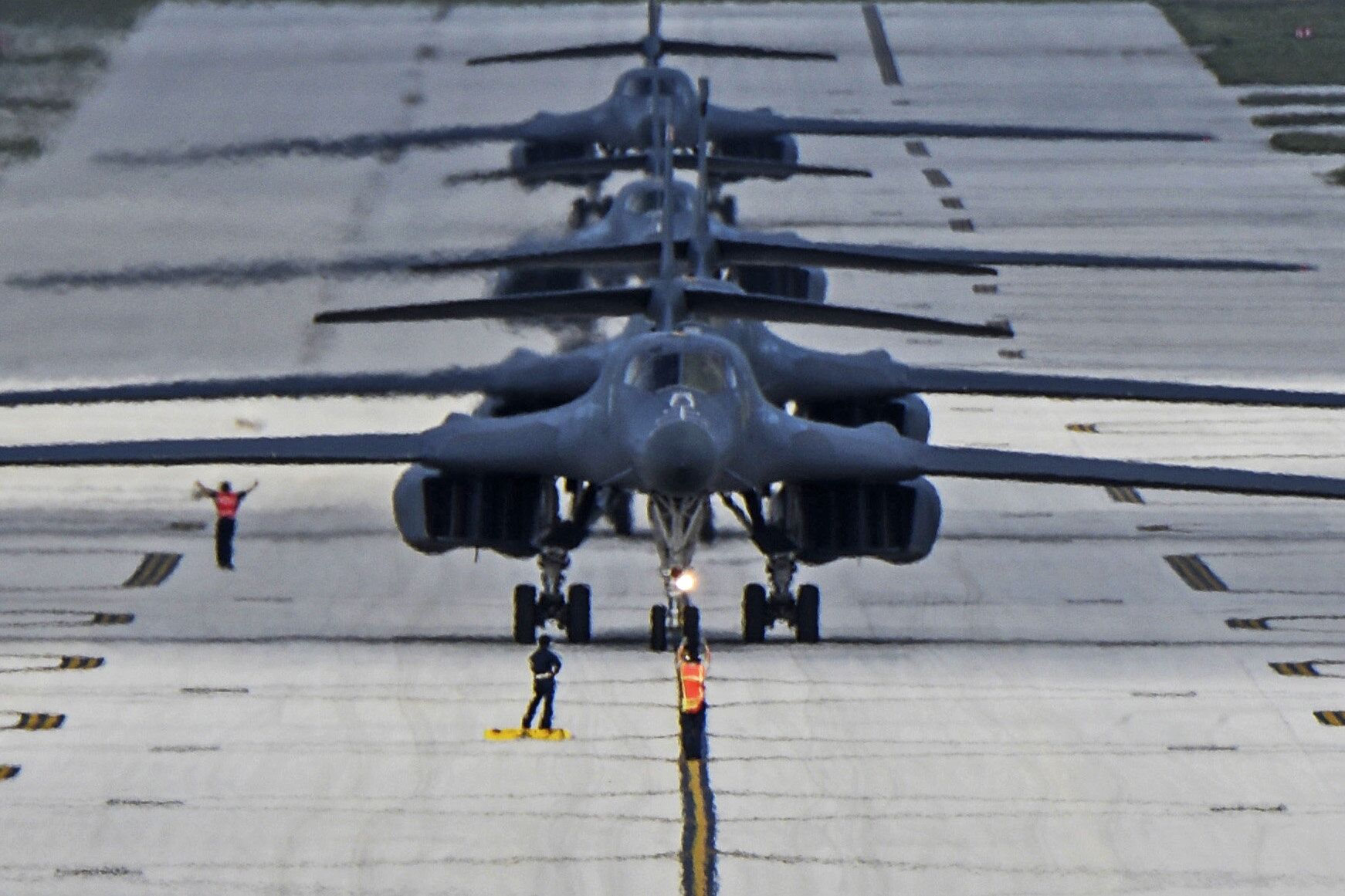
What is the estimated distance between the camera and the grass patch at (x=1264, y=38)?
8138 cm

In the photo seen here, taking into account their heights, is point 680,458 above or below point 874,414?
below

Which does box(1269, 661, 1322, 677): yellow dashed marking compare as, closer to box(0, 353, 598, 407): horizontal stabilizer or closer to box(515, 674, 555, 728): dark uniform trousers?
box(515, 674, 555, 728): dark uniform trousers

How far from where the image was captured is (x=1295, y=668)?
3253cm

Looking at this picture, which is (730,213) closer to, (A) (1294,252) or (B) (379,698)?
(A) (1294,252)

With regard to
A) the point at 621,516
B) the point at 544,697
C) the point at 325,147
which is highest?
the point at 325,147

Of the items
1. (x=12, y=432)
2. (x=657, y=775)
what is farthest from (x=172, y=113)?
(x=657, y=775)

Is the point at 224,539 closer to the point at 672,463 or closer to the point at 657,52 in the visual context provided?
the point at 672,463

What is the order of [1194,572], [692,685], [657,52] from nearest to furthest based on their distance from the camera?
[692,685] → [1194,572] → [657,52]

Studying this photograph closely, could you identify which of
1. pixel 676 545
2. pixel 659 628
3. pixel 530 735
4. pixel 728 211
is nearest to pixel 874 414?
pixel 659 628

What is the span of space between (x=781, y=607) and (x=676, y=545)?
216 cm

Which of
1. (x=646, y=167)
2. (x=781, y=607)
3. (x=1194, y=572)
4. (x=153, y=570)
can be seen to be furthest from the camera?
(x=646, y=167)

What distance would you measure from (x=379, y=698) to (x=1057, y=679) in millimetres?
7665

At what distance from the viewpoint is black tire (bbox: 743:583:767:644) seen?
109 ft

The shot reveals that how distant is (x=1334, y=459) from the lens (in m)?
43.2
